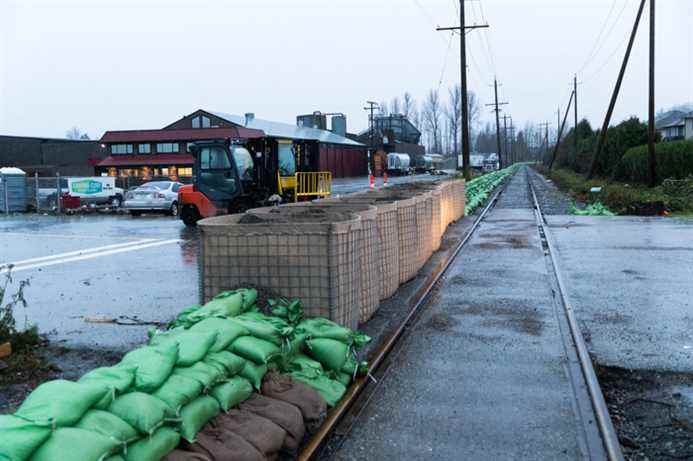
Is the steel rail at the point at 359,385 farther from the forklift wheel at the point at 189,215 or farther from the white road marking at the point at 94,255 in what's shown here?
the forklift wheel at the point at 189,215

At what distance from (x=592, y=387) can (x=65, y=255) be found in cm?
1205

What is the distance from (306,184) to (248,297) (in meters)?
17.3

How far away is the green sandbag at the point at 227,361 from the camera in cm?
395

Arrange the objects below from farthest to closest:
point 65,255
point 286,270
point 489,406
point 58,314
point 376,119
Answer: point 376,119 < point 65,255 < point 58,314 < point 286,270 < point 489,406

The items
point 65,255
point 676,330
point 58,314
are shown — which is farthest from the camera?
point 65,255

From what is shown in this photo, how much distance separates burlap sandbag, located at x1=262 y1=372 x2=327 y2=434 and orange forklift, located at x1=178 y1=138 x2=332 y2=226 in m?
15.8

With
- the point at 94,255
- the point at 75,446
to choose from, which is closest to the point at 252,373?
the point at 75,446

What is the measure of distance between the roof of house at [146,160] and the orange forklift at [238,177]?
38324 millimetres

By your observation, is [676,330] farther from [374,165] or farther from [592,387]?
[374,165]

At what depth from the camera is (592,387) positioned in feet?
17.2

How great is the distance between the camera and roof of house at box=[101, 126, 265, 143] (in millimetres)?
57219

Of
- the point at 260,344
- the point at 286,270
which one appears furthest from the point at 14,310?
the point at 260,344

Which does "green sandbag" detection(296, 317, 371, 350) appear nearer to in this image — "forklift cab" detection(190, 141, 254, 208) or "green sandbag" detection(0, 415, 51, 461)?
"green sandbag" detection(0, 415, 51, 461)

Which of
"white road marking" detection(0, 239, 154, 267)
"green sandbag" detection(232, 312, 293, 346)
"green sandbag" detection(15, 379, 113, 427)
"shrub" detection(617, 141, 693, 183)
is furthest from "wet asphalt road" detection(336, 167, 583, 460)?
"shrub" detection(617, 141, 693, 183)
